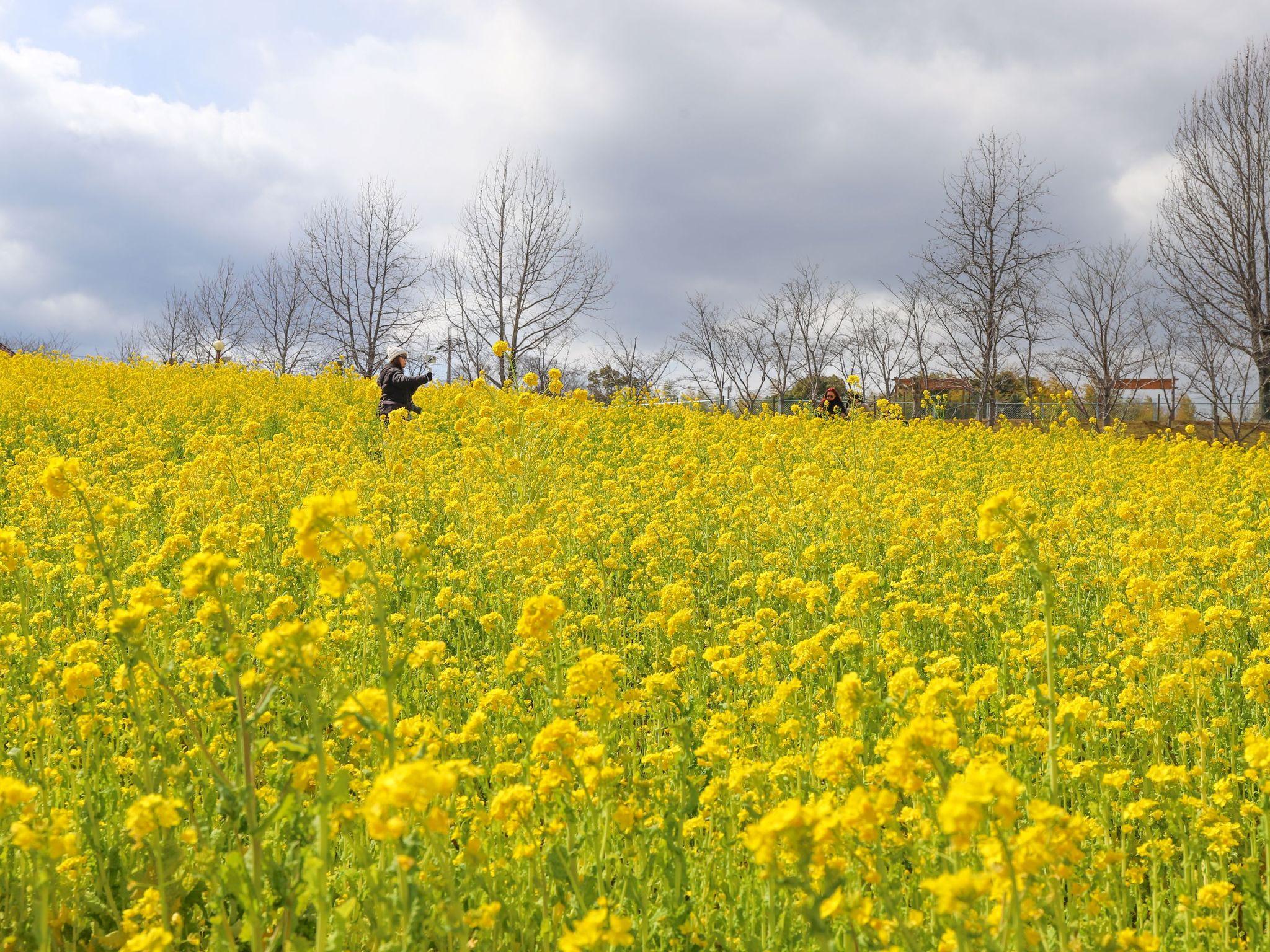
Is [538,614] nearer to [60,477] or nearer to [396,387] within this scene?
[60,477]

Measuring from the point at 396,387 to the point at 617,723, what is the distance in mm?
11158

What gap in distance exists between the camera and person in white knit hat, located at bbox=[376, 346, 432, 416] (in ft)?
43.8

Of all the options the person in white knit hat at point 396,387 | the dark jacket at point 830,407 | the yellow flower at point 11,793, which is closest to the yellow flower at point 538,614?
the yellow flower at point 11,793

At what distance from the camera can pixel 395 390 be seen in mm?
13562

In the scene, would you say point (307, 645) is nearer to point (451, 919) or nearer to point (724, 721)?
point (451, 919)

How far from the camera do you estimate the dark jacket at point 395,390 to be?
1336cm

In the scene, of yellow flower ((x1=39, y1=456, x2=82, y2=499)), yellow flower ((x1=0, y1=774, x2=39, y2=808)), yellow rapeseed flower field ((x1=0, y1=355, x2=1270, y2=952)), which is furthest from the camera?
yellow flower ((x1=39, y1=456, x2=82, y2=499))

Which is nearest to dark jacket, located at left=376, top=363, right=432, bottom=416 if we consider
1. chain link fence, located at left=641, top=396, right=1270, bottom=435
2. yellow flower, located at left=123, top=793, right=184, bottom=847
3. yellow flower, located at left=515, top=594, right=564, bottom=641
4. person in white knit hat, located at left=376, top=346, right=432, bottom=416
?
person in white knit hat, located at left=376, top=346, right=432, bottom=416

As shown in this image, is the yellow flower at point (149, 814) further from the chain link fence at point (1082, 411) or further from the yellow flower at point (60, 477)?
the chain link fence at point (1082, 411)

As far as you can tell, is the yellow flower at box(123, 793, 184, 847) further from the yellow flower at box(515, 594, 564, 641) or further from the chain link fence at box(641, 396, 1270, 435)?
the chain link fence at box(641, 396, 1270, 435)

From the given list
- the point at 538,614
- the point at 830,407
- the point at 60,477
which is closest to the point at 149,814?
the point at 538,614

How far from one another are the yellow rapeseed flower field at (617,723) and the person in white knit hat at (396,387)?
5.92 m

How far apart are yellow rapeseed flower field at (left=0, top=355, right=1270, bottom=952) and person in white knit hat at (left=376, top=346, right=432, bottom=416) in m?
5.92

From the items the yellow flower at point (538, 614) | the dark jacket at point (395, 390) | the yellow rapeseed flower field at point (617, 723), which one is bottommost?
the yellow rapeseed flower field at point (617, 723)
